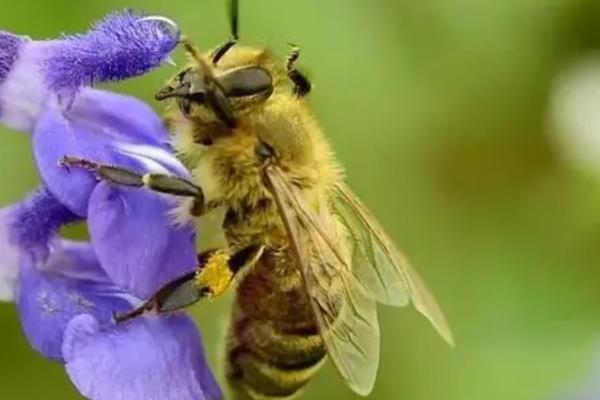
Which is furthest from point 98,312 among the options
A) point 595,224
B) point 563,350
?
point 595,224

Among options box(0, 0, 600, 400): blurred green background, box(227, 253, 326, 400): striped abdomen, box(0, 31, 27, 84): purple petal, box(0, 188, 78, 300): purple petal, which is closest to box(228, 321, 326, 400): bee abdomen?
box(227, 253, 326, 400): striped abdomen

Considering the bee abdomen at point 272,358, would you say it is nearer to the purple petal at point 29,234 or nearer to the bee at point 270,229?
the bee at point 270,229

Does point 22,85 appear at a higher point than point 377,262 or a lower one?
higher

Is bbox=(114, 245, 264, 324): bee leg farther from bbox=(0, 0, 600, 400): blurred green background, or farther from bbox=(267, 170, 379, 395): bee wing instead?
bbox=(0, 0, 600, 400): blurred green background

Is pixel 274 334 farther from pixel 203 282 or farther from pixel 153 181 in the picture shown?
pixel 153 181

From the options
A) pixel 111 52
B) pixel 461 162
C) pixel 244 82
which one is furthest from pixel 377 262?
pixel 461 162
